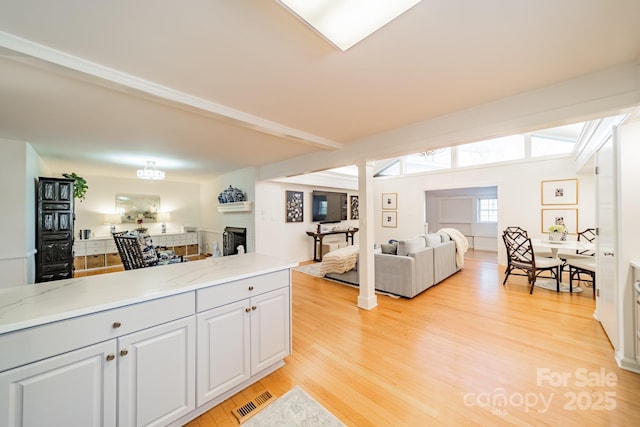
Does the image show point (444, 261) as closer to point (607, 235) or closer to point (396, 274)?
point (396, 274)

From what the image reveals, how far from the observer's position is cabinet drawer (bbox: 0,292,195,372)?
1056mm

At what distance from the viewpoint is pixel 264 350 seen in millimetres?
1969

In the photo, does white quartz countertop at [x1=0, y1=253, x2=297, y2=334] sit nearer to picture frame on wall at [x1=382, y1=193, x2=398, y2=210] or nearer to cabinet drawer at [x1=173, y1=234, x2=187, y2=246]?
cabinet drawer at [x1=173, y1=234, x2=187, y2=246]

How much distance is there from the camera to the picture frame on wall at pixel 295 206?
623cm

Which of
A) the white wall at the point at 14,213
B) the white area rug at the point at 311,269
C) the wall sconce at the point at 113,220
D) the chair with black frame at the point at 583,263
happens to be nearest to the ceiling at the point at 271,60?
the white wall at the point at 14,213

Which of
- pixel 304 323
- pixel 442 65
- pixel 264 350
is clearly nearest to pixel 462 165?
pixel 442 65

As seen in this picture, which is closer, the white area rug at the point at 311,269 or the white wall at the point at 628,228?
the white wall at the point at 628,228

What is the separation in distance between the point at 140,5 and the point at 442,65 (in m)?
1.84

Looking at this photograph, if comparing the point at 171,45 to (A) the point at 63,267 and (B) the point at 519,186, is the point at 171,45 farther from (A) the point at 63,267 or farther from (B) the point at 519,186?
(B) the point at 519,186

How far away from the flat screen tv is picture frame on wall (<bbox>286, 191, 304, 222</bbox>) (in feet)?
1.34

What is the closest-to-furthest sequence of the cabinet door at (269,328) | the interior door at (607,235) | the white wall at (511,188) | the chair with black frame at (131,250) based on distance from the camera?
the cabinet door at (269,328) < the interior door at (607,235) < the chair with black frame at (131,250) < the white wall at (511,188)

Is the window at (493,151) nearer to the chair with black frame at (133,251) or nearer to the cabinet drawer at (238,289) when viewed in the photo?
the cabinet drawer at (238,289)

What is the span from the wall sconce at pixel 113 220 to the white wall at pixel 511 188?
8.04 m

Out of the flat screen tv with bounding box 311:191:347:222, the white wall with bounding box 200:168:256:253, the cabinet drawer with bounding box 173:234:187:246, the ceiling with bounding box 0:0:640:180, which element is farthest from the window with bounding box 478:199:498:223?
the cabinet drawer with bounding box 173:234:187:246
